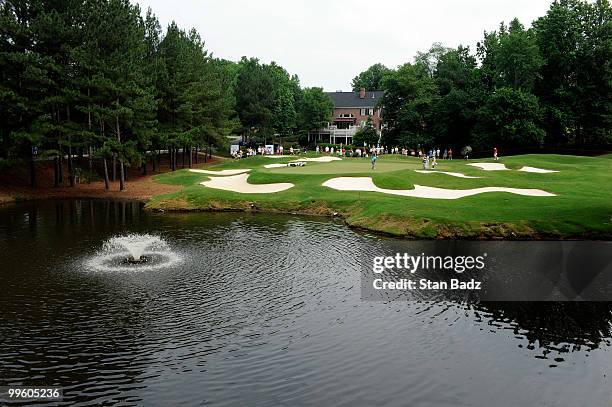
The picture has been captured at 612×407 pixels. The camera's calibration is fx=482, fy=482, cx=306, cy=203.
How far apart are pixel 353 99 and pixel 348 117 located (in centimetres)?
622

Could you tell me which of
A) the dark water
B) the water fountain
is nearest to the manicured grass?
the dark water

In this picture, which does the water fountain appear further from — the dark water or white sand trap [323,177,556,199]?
white sand trap [323,177,556,199]

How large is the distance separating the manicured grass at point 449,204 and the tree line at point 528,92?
2419 centimetres

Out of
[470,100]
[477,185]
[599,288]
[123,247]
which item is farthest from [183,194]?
[470,100]

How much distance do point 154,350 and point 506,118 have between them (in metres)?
69.3

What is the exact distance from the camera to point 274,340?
45.5 feet

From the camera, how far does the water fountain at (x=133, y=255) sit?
68.8 feet

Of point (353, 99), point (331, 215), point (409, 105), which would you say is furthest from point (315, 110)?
point (331, 215)

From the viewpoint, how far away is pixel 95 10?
41.7 metres

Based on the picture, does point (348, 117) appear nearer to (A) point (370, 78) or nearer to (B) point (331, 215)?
(A) point (370, 78)

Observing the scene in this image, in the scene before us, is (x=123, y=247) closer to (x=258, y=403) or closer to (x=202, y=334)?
(x=202, y=334)

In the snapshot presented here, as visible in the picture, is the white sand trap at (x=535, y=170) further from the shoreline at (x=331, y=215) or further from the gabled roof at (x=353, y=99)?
the gabled roof at (x=353, y=99)

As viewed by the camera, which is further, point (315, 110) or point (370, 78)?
point (370, 78)

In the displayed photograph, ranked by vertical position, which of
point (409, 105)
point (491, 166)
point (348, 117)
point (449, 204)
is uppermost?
point (348, 117)
